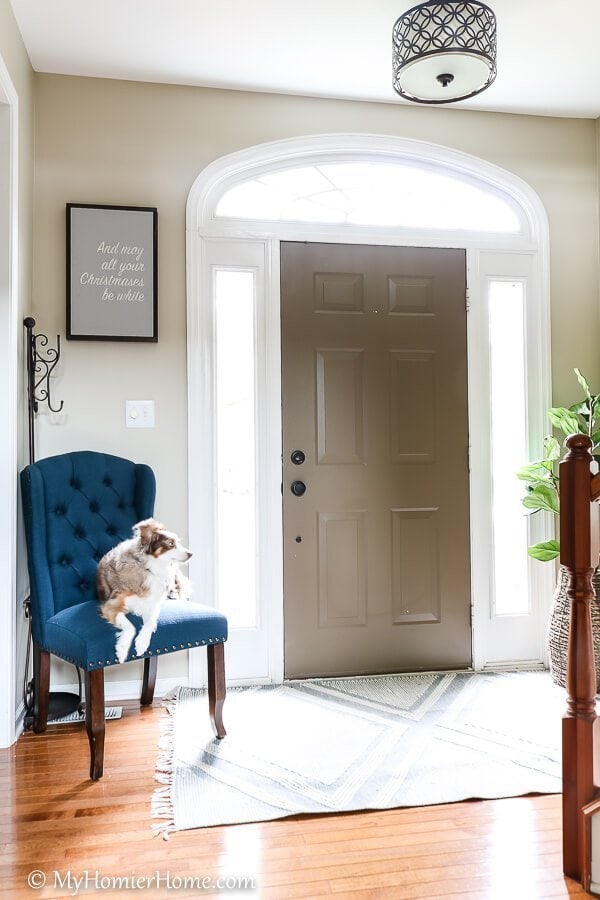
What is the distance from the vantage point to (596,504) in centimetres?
193

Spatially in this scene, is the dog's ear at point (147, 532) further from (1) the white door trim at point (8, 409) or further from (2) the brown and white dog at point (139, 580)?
(1) the white door trim at point (8, 409)

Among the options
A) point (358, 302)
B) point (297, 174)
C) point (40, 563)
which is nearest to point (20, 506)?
point (40, 563)

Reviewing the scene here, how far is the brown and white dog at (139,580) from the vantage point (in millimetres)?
2480

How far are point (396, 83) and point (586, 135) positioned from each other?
4.80ft

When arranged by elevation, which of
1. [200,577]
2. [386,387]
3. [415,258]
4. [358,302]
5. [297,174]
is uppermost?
[297,174]

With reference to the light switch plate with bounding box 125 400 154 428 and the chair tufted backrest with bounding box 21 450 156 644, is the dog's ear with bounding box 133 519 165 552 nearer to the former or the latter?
the chair tufted backrest with bounding box 21 450 156 644

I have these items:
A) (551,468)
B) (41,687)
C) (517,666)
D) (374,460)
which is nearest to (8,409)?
(41,687)

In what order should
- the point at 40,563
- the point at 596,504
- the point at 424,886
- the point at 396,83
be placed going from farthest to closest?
the point at 396,83 → the point at 40,563 → the point at 596,504 → the point at 424,886

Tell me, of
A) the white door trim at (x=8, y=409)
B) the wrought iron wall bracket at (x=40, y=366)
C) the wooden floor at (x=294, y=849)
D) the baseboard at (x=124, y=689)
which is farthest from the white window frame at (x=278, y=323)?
the wooden floor at (x=294, y=849)

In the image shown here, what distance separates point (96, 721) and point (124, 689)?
2.81ft

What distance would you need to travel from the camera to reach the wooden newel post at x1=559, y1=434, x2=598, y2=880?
6.03ft

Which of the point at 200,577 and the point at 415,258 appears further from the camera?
the point at 415,258

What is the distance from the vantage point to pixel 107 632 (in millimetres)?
2426

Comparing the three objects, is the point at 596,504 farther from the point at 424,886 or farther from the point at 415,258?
the point at 415,258
